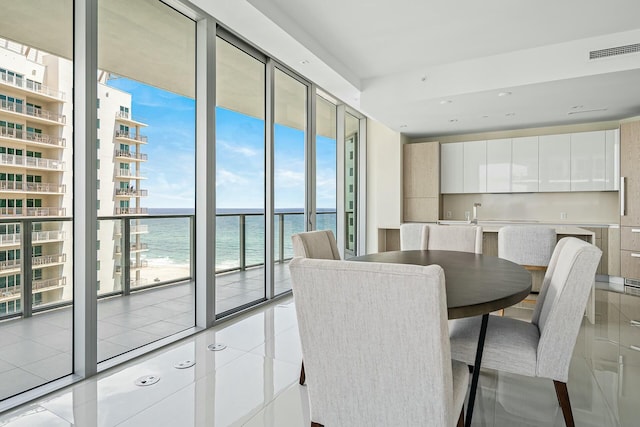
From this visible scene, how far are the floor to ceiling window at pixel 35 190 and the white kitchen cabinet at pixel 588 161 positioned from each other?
670cm

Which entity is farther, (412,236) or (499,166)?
(499,166)

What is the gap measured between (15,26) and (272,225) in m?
2.69

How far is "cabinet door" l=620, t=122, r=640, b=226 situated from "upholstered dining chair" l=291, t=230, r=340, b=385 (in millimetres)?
4741

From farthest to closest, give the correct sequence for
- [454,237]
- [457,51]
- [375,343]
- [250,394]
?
1. [457,51]
2. [454,237]
3. [250,394]
4. [375,343]

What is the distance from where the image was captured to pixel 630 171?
5.05m

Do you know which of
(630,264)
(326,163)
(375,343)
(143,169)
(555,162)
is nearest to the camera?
(375,343)

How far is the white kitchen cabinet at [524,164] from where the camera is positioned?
19.9 feet

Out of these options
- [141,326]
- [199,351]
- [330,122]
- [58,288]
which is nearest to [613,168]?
[330,122]

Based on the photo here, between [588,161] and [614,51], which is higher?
[614,51]

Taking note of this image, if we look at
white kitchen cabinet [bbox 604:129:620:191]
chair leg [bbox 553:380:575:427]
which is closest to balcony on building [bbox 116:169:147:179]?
chair leg [bbox 553:380:575:427]

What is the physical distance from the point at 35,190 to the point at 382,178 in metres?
5.57

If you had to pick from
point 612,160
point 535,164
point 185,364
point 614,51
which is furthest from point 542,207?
point 185,364

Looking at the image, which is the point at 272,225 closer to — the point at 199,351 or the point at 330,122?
the point at 199,351

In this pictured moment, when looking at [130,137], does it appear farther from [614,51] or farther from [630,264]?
[630,264]
